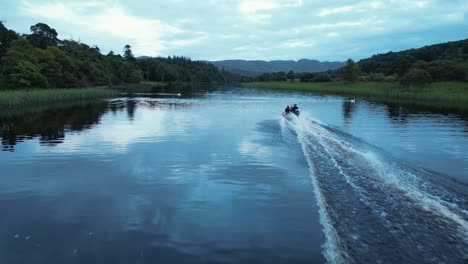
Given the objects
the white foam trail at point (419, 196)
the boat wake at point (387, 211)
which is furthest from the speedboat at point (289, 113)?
the white foam trail at point (419, 196)

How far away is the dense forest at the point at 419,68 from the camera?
8162 centimetres

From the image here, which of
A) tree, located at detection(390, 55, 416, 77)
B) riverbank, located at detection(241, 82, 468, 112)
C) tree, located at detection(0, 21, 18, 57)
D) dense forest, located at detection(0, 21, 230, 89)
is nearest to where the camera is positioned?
riverbank, located at detection(241, 82, 468, 112)

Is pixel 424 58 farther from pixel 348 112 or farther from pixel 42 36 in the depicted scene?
pixel 42 36

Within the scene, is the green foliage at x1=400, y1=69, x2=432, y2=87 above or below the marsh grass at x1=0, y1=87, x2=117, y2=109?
above

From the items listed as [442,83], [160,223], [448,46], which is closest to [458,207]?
[160,223]

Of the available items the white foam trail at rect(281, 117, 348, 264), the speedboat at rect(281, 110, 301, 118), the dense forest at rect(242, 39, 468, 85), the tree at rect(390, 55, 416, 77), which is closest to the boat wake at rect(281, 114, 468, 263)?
the white foam trail at rect(281, 117, 348, 264)

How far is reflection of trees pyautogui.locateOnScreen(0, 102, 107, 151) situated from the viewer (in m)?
22.4

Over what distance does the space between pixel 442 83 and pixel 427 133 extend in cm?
6399

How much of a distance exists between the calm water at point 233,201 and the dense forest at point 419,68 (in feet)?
225

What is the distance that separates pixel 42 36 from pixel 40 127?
89416mm

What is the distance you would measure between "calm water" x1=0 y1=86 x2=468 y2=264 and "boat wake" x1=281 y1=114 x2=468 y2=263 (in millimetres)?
40

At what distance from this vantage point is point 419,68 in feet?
301

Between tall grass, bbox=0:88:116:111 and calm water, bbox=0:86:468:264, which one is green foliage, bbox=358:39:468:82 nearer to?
calm water, bbox=0:86:468:264

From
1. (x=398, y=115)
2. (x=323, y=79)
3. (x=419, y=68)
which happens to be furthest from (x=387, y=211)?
(x=323, y=79)
